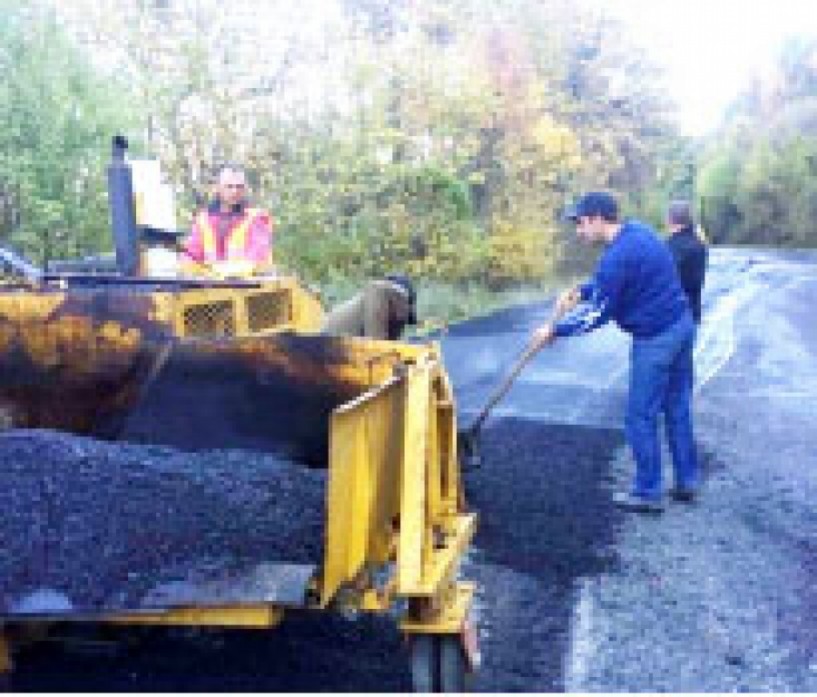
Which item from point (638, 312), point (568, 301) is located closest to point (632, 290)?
point (638, 312)

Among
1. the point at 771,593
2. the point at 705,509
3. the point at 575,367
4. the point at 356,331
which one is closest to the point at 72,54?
the point at 575,367

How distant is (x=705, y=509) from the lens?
5441mm

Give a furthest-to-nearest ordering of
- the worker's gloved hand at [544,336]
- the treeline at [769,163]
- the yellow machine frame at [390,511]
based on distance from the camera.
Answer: the treeline at [769,163] → the worker's gloved hand at [544,336] → the yellow machine frame at [390,511]

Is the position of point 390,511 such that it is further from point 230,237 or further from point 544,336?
point 230,237

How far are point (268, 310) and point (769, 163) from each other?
44158 millimetres

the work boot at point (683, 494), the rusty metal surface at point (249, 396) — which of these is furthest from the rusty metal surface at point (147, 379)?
the work boot at point (683, 494)

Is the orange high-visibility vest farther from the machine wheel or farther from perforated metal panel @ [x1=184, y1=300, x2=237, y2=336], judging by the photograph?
the machine wheel

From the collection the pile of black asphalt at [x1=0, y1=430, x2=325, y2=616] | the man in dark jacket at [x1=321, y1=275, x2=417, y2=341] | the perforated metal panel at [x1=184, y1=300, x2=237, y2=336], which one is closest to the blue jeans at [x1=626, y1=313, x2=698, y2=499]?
the man in dark jacket at [x1=321, y1=275, x2=417, y2=341]

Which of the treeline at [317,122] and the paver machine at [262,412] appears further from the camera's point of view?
the treeline at [317,122]

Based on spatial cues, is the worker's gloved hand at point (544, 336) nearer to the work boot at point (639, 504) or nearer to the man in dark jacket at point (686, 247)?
the work boot at point (639, 504)

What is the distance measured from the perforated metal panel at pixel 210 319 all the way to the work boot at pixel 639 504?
2.18m

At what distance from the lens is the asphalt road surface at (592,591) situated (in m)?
3.46

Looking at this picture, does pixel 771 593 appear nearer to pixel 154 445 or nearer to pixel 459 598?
pixel 459 598

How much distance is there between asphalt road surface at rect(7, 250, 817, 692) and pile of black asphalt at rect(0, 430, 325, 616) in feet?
1.46
